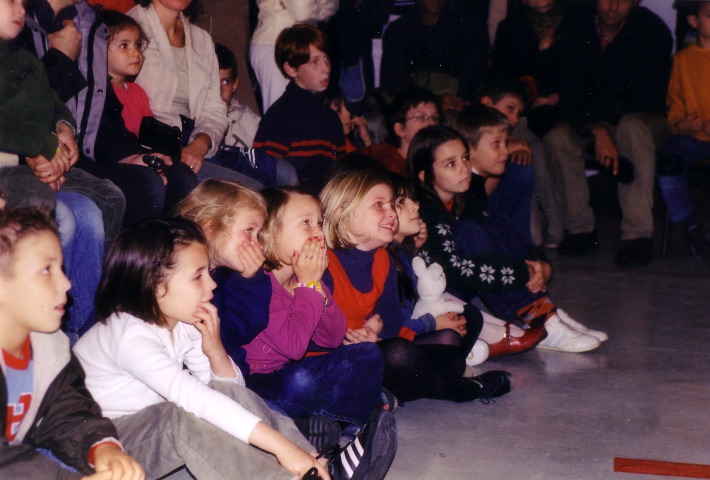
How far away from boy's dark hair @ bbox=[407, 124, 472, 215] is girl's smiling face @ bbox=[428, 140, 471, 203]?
0.02 meters

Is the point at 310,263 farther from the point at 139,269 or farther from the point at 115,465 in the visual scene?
the point at 115,465

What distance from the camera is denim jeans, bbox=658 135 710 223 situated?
5.22m

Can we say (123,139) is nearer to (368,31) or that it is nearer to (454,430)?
(454,430)

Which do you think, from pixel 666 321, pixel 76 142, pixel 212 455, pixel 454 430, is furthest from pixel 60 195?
pixel 666 321

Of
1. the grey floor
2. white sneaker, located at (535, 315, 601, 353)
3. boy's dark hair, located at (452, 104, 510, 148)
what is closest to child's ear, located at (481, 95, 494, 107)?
boy's dark hair, located at (452, 104, 510, 148)

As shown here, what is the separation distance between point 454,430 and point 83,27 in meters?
1.73

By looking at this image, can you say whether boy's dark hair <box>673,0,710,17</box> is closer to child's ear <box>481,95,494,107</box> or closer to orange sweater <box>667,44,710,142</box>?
orange sweater <box>667,44,710,142</box>

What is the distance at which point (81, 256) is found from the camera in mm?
2523

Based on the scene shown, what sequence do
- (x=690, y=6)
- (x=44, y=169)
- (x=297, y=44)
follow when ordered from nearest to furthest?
(x=44, y=169)
(x=297, y=44)
(x=690, y=6)

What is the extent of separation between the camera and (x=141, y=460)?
6.45ft

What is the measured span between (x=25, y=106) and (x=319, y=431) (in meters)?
1.19

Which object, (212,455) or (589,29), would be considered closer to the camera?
(212,455)

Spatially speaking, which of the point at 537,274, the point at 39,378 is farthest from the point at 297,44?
the point at 39,378

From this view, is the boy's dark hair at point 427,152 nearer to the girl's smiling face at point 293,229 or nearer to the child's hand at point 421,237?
the child's hand at point 421,237
